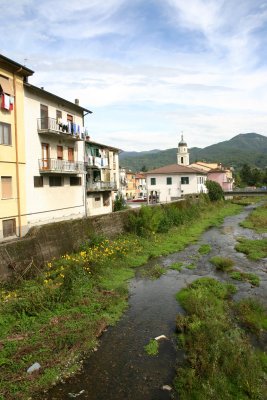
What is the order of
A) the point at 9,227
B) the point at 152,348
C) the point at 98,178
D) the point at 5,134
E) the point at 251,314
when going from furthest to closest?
the point at 98,178 → the point at 9,227 → the point at 5,134 → the point at 251,314 → the point at 152,348

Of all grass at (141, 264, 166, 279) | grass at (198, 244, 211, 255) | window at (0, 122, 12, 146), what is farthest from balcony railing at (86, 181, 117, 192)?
grass at (141, 264, 166, 279)

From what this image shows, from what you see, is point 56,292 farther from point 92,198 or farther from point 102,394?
point 92,198

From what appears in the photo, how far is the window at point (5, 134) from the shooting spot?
72.0 feet

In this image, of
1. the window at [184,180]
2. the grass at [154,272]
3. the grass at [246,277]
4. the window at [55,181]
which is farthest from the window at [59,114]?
the window at [184,180]

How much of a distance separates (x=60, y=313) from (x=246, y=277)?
11.0m

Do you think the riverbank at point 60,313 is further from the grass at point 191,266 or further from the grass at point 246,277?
the grass at point 246,277

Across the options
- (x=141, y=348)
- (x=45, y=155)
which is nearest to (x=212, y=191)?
(x=45, y=155)

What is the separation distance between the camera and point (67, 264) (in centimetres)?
1980

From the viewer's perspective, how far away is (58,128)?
28.0m

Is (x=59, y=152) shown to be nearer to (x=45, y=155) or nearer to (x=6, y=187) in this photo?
(x=45, y=155)

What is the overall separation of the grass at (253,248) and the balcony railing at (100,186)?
15.2 m

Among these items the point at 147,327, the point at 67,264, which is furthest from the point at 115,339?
the point at 67,264

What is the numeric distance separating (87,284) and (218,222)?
32840 mm

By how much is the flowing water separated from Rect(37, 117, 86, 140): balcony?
523 inches
